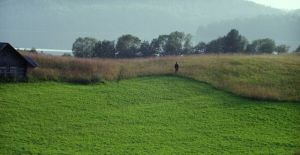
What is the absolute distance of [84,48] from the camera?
320ft

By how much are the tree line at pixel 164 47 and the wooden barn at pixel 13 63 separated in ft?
152

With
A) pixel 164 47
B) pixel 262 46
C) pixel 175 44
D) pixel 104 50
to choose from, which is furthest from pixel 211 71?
pixel 175 44

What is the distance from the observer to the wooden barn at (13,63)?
4475cm

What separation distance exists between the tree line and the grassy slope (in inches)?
1923

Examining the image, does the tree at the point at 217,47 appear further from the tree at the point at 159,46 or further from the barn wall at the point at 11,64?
the barn wall at the point at 11,64

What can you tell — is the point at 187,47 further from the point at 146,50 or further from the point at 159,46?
the point at 146,50

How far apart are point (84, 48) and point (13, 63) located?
52.3 m

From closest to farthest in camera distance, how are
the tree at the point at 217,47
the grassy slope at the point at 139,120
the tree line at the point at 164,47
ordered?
1. the grassy slope at the point at 139,120
2. the tree line at the point at 164,47
3. the tree at the point at 217,47

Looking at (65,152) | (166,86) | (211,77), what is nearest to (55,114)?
(65,152)

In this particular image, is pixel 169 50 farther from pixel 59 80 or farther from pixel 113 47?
pixel 59 80

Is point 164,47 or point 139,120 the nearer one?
point 139,120

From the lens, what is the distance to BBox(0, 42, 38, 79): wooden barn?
147 feet

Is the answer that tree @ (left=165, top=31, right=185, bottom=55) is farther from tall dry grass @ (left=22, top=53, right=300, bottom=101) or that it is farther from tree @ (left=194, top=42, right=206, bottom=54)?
tall dry grass @ (left=22, top=53, right=300, bottom=101)

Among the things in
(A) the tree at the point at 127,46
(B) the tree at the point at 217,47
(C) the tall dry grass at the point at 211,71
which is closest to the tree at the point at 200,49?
(B) the tree at the point at 217,47
